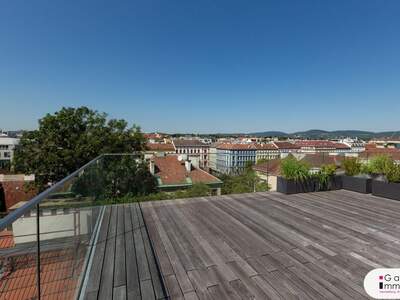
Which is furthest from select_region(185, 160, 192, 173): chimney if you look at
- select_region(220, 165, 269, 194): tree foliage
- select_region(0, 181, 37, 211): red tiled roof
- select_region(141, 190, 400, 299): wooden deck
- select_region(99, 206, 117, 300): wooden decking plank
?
select_region(0, 181, 37, 211): red tiled roof

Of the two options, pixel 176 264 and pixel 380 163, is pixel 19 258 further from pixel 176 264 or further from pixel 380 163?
pixel 380 163

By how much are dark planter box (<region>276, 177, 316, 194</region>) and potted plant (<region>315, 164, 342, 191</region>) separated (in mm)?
188

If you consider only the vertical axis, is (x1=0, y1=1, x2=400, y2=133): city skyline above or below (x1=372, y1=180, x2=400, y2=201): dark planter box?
above

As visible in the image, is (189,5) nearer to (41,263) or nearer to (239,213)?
(239,213)

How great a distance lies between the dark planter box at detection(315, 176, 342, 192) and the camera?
5.21 metres

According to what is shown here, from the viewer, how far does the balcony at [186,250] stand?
1.09 m

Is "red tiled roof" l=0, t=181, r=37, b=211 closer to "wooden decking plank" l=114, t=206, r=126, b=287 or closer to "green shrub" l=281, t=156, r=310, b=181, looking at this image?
"wooden decking plank" l=114, t=206, r=126, b=287

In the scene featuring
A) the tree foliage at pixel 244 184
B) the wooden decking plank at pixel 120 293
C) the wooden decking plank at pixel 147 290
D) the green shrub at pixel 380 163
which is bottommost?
the wooden decking plank at pixel 120 293

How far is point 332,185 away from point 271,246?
374 centimetres

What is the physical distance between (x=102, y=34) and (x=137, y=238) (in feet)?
34.5

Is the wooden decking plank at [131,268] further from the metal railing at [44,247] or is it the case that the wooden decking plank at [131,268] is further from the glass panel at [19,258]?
the glass panel at [19,258]

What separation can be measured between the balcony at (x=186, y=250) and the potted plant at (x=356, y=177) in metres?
1.29

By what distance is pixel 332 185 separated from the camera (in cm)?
533

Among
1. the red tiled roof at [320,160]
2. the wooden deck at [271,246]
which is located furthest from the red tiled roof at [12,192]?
the red tiled roof at [320,160]
